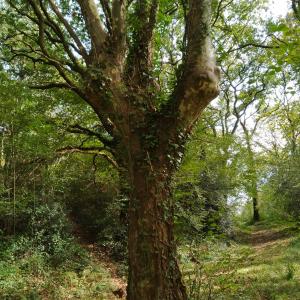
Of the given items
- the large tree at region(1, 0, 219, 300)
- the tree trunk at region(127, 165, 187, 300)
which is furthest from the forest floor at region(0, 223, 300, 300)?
the large tree at region(1, 0, 219, 300)

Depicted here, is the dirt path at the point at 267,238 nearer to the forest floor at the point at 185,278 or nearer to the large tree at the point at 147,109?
the forest floor at the point at 185,278

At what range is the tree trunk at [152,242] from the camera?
4.32 metres

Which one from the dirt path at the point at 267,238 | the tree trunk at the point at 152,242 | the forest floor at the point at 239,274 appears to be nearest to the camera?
the tree trunk at the point at 152,242

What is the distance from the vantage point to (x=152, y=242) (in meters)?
4.42

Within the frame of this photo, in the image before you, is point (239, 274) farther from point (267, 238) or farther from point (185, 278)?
point (267, 238)

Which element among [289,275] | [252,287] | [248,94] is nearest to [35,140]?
[252,287]

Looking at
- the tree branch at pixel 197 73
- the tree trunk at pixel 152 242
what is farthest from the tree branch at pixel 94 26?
the tree trunk at pixel 152 242

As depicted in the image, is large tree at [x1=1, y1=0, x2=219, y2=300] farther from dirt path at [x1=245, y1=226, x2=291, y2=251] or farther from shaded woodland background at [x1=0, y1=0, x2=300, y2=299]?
dirt path at [x1=245, y1=226, x2=291, y2=251]

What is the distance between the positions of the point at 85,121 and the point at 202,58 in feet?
23.7

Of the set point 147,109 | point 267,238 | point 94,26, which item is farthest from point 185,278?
point 267,238

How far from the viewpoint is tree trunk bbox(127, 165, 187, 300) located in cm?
432

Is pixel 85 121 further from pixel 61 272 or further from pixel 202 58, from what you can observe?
pixel 202 58

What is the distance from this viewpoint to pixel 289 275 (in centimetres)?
764

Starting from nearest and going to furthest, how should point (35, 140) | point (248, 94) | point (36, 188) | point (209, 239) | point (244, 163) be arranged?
point (209, 239)
point (35, 140)
point (36, 188)
point (244, 163)
point (248, 94)
